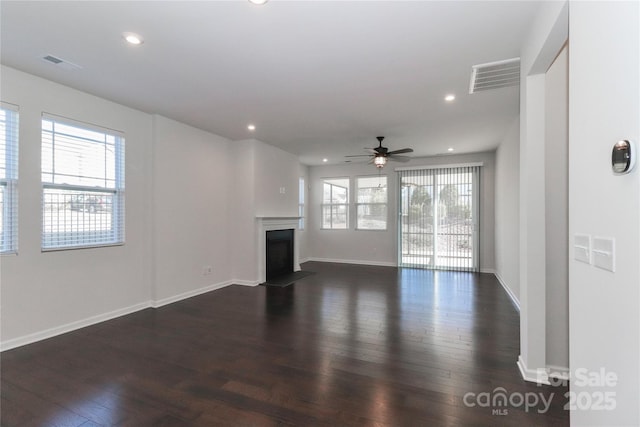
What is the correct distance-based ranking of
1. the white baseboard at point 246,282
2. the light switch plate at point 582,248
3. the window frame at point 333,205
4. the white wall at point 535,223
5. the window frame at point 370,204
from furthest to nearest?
the window frame at point 333,205 < the window frame at point 370,204 < the white baseboard at point 246,282 < the white wall at point 535,223 < the light switch plate at point 582,248

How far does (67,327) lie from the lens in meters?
3.46

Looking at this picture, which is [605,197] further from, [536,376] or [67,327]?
[67,327]

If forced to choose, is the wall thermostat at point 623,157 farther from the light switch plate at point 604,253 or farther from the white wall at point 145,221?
the white wall at point 145,221

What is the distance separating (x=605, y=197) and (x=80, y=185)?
4796 mm

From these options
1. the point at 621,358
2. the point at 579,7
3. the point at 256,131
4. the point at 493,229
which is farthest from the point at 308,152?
the point at 621,358

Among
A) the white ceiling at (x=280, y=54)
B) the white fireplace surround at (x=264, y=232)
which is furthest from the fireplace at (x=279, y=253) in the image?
the white ceiling at (x=280, y=54)

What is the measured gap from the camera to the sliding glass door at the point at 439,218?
7.03m

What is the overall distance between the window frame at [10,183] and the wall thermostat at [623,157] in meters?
4.66

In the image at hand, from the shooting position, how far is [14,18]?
7.37 feet

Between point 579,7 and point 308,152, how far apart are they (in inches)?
227

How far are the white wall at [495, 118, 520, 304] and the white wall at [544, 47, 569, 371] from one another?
2187 mm

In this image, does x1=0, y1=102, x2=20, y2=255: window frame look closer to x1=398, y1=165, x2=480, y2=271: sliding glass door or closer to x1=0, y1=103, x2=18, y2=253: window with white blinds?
x1=0, y1=103, x2=18, y2=253: window with white blinds

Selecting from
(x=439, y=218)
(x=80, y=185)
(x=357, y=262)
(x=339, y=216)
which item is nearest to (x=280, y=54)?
(x=80, y=185)

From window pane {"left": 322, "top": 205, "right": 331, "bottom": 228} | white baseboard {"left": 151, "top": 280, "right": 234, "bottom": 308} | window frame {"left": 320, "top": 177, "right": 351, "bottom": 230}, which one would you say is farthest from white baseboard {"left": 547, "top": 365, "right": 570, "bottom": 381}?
window pane {"left": 322, "top": 205, "right": 331, "bottom": 228}
